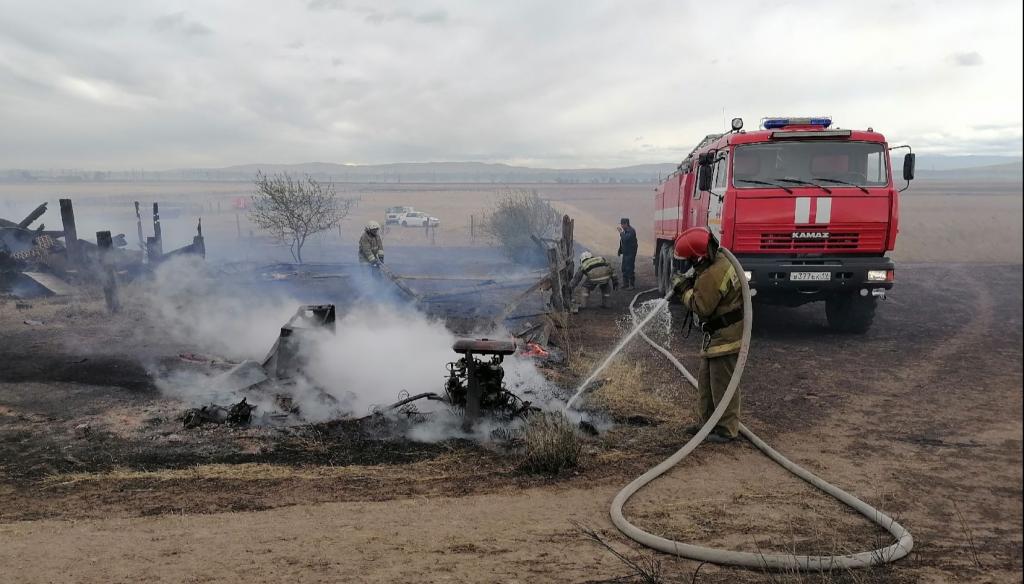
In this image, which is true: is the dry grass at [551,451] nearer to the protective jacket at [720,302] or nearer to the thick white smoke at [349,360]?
the thick white smoke at [349,360]

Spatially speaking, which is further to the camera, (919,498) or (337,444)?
(337,444)

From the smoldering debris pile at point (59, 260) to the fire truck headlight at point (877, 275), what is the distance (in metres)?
15.0

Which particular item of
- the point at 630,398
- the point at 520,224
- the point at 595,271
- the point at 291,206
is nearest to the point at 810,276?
the point at 630,398

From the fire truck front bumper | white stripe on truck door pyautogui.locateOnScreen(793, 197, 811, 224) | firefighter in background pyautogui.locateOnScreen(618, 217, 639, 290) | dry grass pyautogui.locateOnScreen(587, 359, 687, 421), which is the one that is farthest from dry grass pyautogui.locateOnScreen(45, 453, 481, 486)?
firefighter in background pyautogui.locateOnScreen(618, 217, 639, 290)

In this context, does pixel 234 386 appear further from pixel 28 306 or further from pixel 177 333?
pixel 28 306

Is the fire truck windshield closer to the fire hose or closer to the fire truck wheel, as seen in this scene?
the fire truck wheel

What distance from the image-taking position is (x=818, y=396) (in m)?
7.47

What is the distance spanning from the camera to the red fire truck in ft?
30.0

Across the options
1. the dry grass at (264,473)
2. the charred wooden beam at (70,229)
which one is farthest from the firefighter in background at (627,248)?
the charred wooden beam at (70,229)

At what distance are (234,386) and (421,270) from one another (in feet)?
43.1

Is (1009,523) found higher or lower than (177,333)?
higher

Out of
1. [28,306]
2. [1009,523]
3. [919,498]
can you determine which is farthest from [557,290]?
[28,306]

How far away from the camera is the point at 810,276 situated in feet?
30.4

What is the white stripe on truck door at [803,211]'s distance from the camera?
360 inches
